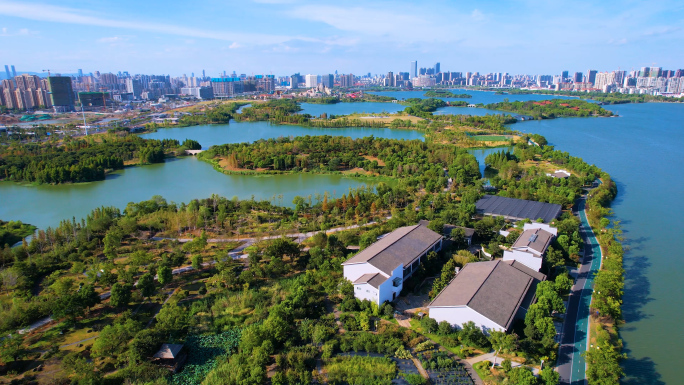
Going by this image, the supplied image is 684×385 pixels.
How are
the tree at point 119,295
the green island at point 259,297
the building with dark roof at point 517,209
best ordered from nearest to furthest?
the green island at point 259,297, the tree at point 119,295, the building with dark roof at point 517,209

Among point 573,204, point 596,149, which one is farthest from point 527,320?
point 596,149

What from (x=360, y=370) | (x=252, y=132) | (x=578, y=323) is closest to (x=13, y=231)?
(x=360, y=370)

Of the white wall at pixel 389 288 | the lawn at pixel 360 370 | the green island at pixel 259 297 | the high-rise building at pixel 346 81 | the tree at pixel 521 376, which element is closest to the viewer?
the tree at pixel 521 376

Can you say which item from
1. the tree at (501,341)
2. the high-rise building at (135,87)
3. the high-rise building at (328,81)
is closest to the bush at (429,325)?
the tree at (501,341)

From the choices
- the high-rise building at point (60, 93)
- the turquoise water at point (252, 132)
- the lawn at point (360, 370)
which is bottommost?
the lawn at point (360, 370)

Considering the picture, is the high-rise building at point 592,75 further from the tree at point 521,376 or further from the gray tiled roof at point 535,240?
the tree at point 521,376

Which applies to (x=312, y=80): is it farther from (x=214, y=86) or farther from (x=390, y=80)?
(x=214, y=86)

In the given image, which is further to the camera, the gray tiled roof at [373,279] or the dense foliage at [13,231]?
the dense foliage at [13,231]

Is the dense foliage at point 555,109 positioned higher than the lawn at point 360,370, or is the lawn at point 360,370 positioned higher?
the dense foliage at point 555,109
